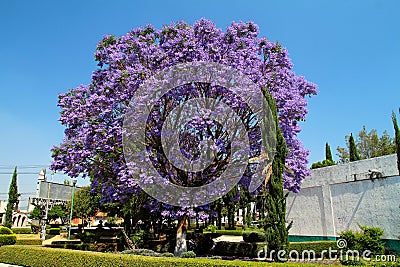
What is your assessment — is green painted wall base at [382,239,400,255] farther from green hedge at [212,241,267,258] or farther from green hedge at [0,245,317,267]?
green hedge at [0,245,317,267]

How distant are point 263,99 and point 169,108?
3.56m

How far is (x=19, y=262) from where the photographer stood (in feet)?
40.1

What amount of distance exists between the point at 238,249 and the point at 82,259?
8.22 metres

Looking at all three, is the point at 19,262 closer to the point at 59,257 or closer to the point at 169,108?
the point at 59,257

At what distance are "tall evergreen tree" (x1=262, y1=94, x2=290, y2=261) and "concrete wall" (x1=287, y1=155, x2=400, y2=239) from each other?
30.1 ft

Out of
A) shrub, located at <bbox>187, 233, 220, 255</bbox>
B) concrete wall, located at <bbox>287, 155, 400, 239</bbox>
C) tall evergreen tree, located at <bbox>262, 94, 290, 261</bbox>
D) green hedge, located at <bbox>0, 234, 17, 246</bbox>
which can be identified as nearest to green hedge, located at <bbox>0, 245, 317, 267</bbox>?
tall evergreen tree, located at <bbox>262, 94, 290, 261</bbox>

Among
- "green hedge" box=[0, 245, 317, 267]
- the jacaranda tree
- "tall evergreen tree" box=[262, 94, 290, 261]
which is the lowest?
"green hedge" box=[0, 245, 317, 267]

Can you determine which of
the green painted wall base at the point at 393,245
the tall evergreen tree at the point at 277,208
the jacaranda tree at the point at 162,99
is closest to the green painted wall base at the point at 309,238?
the green painted wall base at the point at 393,245

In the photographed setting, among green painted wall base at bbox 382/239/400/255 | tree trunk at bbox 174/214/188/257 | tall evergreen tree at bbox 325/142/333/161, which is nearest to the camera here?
tree trunk at bbox 174/214/188/257

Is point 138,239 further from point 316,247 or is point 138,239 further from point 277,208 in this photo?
point 316,247

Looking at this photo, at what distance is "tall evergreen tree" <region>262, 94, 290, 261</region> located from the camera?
31.9ft

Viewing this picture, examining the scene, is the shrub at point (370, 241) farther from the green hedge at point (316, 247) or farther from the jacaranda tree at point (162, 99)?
the jacaranda tree at point (162, 99)

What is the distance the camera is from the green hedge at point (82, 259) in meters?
8.42

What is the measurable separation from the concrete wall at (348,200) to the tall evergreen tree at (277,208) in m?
9.17
